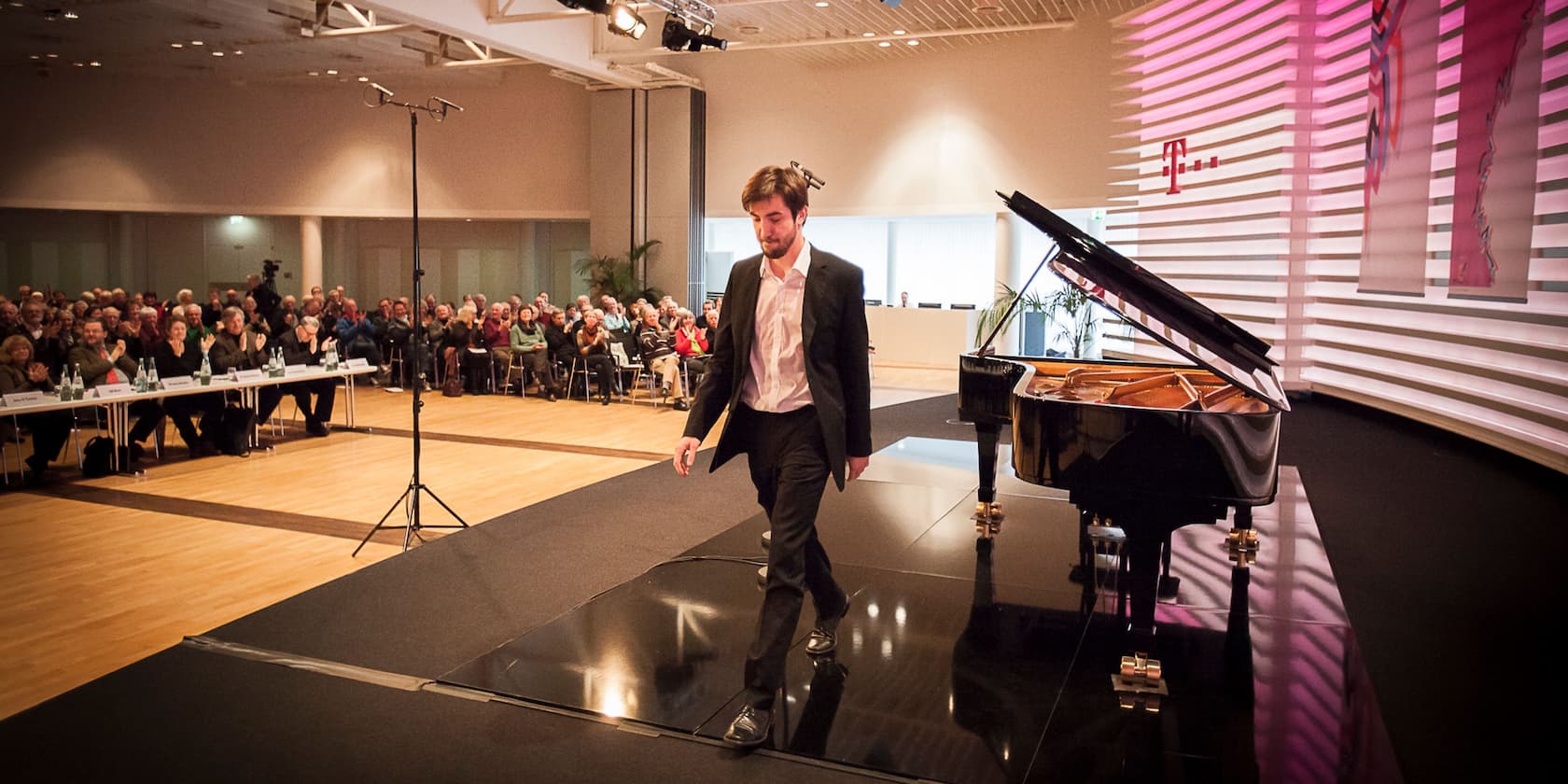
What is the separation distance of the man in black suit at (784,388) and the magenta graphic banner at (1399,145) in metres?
3.76

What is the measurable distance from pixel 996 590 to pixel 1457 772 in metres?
1.79

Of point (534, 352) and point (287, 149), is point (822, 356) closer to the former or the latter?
point (534, 352)

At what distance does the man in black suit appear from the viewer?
2.95 m

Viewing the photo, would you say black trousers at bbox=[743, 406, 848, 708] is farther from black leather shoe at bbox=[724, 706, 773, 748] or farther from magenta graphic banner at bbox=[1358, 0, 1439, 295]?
magenta graphic banner at bbox=[1358, 0, 1439, 295]

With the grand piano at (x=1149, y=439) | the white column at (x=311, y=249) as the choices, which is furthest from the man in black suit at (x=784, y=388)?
the white column at (x=311, y=249)

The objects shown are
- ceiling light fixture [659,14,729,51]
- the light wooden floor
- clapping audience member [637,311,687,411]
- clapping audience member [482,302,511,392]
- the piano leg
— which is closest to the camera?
the light wooden floor

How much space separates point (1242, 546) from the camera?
4.36 m

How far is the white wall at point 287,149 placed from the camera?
16922 mm

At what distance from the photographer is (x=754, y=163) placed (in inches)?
628

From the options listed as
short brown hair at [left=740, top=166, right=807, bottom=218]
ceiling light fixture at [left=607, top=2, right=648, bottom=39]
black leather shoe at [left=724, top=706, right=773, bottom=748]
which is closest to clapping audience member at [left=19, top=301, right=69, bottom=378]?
ceiling light fixture at [left=607, top=2, right=648, bottom=39]

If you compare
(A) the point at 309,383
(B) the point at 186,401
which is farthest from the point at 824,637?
(A) the point at 309,383

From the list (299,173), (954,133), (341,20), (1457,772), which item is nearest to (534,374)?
(341,20)

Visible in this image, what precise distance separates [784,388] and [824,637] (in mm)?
948

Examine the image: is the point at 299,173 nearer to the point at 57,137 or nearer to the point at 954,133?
the point at 57,137
